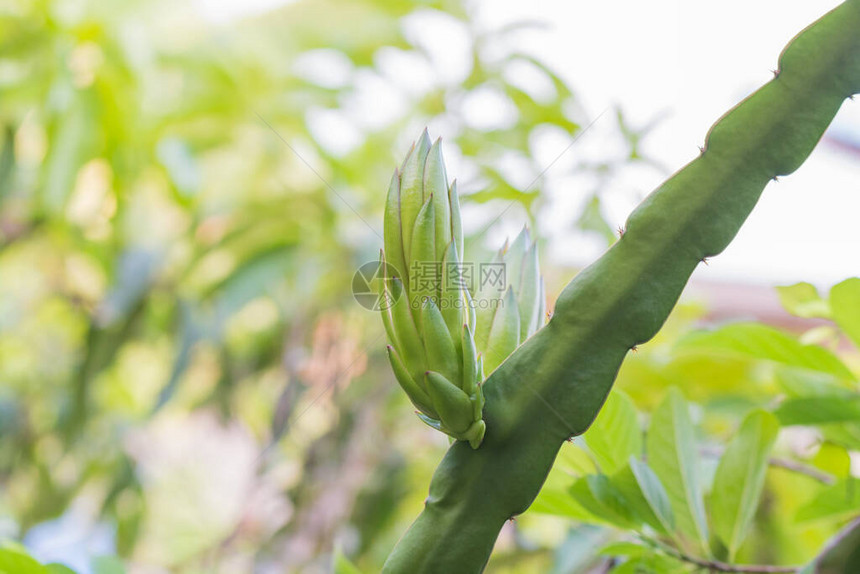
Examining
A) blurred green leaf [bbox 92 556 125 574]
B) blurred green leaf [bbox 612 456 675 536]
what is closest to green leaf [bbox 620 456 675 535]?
blurred green leaf [bbox 612 456 675 536]

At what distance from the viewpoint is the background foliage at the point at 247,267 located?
621mm

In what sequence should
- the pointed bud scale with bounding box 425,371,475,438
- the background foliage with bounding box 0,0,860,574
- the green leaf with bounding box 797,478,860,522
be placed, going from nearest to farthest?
the pointed bud scale with bounding box 425,371,475,438, the green leaf with bounding box 797,478,860,522, the background foliage with bounding box 0,0,860,574

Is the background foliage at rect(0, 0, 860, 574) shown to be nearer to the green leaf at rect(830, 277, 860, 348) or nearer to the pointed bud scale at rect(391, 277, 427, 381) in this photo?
the green leaf at rect(830, 277, 860, 348)

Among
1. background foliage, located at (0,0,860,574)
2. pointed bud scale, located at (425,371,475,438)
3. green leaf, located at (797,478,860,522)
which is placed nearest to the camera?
pointed bud scale, located at (425,371,475,438)

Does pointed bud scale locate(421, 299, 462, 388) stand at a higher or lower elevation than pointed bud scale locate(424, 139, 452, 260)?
lower

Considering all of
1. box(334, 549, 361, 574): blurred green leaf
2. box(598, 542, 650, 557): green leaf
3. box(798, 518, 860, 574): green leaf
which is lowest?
box(334, 549, 361, 574): blurred green leaf

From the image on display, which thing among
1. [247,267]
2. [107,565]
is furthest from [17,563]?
[247,267]

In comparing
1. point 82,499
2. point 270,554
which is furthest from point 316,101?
point 82,499

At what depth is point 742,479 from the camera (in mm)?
271

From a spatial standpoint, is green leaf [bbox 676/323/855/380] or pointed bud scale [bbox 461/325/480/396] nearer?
pointed bud scale [bbox 461/325/480/396]

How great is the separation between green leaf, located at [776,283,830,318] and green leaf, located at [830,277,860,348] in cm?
3

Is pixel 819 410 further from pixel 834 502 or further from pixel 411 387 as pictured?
pixel 411 387

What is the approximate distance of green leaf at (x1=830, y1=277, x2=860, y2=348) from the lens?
0.84ft

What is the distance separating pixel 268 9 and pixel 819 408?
84cm
